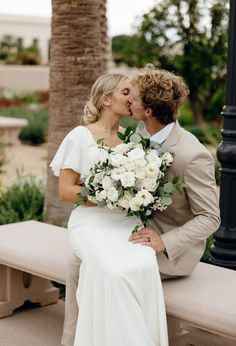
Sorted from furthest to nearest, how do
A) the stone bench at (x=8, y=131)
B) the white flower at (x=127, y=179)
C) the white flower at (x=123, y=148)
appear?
the stone bench at (x=8, y=131) < the white flower at (x=123, y=148) < the white flower at (x=127, y=179)

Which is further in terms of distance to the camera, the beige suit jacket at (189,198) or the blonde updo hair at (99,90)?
the blonde updo hair at (99,90)

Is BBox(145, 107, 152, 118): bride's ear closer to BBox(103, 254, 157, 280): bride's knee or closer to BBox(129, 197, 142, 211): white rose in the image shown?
BBox(129, 197, 142, 211): white rose

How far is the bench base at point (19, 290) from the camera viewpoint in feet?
17.2

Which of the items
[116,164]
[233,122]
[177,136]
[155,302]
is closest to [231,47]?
Result: [233,122]

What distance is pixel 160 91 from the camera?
13.2 ft

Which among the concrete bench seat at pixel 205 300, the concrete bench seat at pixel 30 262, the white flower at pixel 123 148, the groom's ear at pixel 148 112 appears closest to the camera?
the concrete bench seat at pixel 205 300

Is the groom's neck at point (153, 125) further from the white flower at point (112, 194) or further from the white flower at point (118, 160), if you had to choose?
the white flower at point (112, 194)

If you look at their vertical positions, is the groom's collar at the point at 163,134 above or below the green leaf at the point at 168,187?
above

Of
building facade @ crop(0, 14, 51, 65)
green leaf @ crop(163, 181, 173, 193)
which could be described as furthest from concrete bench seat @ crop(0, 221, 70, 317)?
building facade @ crop(0, 14, 51, 65)

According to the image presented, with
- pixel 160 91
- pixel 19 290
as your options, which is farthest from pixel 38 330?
pixel 160 91

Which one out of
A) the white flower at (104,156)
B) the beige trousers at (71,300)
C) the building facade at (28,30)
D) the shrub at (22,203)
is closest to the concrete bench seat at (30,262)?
the beige trousers at (71,300)

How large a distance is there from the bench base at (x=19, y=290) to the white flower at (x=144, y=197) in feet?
5.62

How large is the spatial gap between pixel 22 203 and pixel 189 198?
360 centimetres

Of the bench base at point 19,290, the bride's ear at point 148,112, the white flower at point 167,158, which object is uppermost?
the bride's ear at point 148,112
